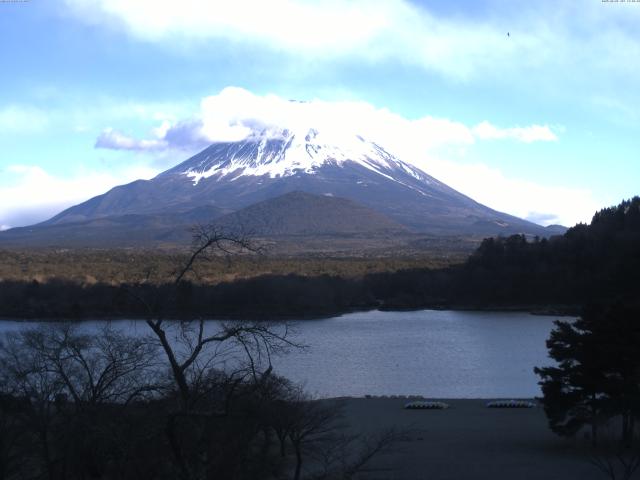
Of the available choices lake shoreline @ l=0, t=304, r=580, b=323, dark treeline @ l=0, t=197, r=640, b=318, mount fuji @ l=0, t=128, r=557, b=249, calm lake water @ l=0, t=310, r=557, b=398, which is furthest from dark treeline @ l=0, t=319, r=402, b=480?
mount fuji @ l=0, t=128, r=557, b=249

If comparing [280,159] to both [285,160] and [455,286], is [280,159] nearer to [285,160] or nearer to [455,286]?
[285,160]

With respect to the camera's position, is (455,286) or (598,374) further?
(455,286)

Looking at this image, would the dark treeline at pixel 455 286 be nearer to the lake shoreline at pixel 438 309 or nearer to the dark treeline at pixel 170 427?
the lake shoreline at pixel 438 309

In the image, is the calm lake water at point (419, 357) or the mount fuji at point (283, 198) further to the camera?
the mount fuji at point (283, 198)

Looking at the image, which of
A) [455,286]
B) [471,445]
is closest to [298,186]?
[455,286]

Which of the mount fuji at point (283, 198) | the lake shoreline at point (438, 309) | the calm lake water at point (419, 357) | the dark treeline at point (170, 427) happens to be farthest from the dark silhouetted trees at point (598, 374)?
the mount fuji at point (283, 198)

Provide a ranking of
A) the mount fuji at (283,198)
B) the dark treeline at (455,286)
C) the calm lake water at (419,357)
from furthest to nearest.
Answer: the mount fuji at (283,198) → the dark treeline at (455,286) → the calm lake water at (419,357)

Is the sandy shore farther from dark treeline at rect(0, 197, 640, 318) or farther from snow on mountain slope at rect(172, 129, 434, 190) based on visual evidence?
snow on mountain slope at rect(172, 129, 434, 190)
